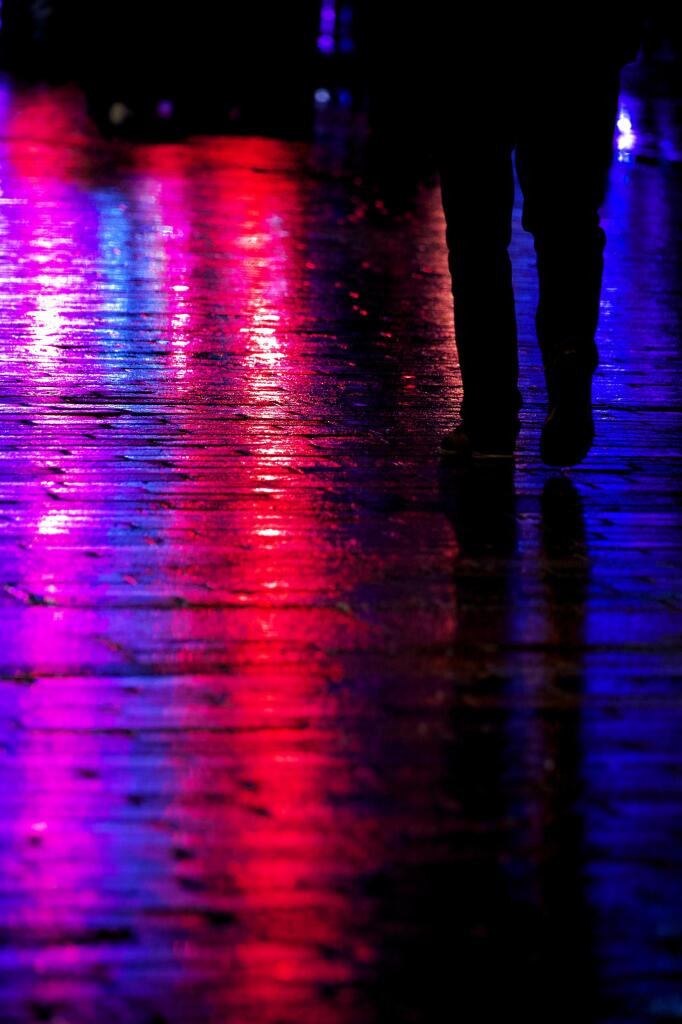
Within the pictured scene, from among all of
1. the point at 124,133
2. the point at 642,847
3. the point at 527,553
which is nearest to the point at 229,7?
the point at 124,133

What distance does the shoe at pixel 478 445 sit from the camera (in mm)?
4148

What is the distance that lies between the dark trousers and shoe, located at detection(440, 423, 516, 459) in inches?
1.7

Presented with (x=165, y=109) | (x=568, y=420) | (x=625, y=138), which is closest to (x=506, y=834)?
(x=568, y=420)

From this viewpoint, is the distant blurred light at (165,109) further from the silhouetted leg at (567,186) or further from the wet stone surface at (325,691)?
the silhouetted leg at (567,186)

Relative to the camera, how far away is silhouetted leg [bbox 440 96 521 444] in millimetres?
3939

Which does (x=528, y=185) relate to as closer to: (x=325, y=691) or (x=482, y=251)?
(x=482, y=251)

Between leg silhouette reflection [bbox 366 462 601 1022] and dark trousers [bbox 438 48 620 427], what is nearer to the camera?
leg silhouette reflection [bbox 366 462 601 1022]

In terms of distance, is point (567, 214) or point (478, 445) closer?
point (567, 214)

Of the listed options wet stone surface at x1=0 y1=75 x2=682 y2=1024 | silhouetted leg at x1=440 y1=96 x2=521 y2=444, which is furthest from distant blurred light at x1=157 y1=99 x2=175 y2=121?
silhouetted leg at x1=440 y1=96 x2=521 y2=444

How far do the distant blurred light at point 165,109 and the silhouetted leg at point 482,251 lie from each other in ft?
43.1

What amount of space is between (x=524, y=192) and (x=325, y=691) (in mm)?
1814

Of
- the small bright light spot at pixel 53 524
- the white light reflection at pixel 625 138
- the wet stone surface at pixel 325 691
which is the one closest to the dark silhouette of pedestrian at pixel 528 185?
the wet stone surface at pixel 325 691

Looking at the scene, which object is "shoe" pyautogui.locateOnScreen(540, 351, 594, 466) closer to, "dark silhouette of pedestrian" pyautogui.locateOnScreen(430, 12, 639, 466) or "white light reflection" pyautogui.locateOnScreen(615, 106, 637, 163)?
"dark silhouette of pedestrian" pyautogui.locateOnScreen(430, 12, 639, 466)

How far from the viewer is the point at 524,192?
13.4ft
